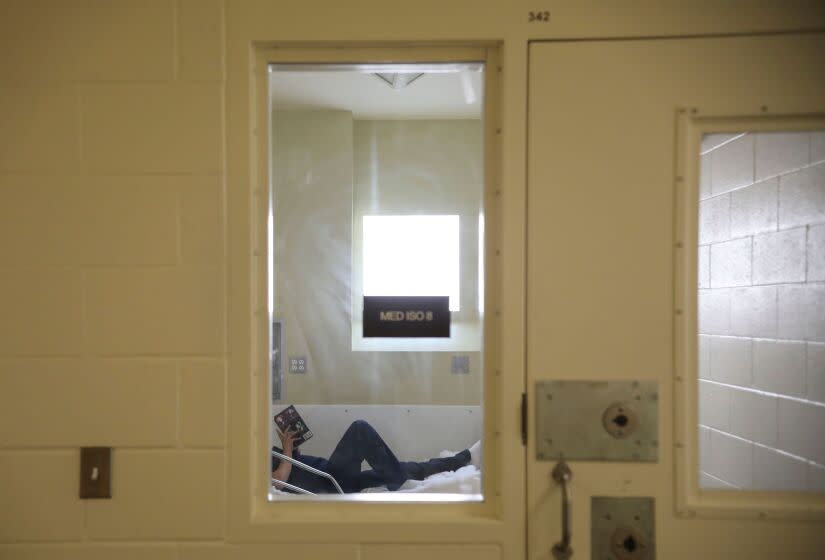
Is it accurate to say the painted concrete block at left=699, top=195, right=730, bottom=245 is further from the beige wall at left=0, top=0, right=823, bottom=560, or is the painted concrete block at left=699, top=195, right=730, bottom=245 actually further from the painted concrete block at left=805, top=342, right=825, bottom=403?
the beige wall at left=0, top=0, right=823, bottom=560

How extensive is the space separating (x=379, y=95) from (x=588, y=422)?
2.29 metres

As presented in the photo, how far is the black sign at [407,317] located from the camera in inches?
45.4

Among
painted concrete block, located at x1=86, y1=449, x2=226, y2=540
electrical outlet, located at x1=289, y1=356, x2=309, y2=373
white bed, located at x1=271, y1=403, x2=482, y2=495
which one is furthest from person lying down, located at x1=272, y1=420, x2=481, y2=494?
painted concrete block, located at x1=86, y1=449, x2=226, y2=540

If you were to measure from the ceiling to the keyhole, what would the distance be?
215 cm

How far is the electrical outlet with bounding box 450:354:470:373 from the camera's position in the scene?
112 inches

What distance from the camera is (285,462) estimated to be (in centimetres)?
219

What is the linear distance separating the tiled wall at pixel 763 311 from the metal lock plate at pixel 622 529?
1.63 ft

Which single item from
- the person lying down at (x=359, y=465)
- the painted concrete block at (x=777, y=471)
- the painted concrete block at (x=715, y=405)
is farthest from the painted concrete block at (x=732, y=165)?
the person lying down at (x=359, y=465)

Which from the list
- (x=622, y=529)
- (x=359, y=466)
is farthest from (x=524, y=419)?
(x=359, y=466)

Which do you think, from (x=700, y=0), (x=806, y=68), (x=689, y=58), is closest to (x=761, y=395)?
(x=806, y=68)

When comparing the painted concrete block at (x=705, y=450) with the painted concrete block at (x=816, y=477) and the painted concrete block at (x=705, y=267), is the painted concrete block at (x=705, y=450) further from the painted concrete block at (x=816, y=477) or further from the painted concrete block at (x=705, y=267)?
the painted concrete block at (x=705, y=267)

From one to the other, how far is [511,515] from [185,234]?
103 centimetres

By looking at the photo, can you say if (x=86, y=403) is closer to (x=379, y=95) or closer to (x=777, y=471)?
(x=777, y=471)

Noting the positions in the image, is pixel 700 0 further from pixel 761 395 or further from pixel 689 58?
pixel 761 395
